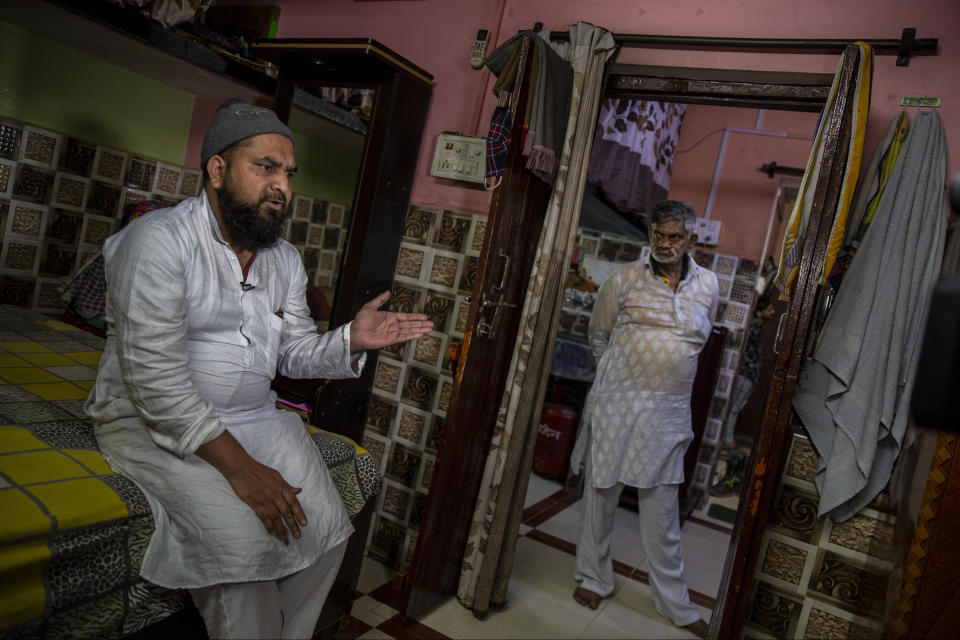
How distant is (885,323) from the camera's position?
219 centimetres

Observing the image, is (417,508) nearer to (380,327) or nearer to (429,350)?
(429,350)

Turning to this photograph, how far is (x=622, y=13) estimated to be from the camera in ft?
8.96

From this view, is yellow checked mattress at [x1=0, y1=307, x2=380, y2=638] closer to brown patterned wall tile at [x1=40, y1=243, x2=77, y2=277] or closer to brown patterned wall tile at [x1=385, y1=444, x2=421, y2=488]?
brown patterned wall tile at [x1=385, y1=444, x2=421, y2=488]

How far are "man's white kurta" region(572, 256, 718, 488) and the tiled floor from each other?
2.01 ft

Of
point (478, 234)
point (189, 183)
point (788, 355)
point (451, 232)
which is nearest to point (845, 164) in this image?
point (788, 355)

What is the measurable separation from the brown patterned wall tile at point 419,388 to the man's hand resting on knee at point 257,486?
1356 millimetres

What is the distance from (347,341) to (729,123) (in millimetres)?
4303

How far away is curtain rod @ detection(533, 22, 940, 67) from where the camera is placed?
7.39 ft

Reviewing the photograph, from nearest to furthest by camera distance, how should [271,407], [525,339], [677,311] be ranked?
[271,407] < [525,339] < [677,311]

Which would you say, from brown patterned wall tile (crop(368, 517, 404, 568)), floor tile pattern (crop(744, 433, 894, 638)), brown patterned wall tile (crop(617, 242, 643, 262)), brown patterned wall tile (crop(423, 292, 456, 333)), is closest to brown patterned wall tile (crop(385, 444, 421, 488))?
brown patterned wall tile (crop(368, 517, 404, 568))

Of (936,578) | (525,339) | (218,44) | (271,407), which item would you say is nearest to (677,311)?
(525,339)

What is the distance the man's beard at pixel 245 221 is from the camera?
188 cm

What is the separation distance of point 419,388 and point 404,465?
39 centimetres

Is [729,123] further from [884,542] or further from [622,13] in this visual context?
[884,542]
